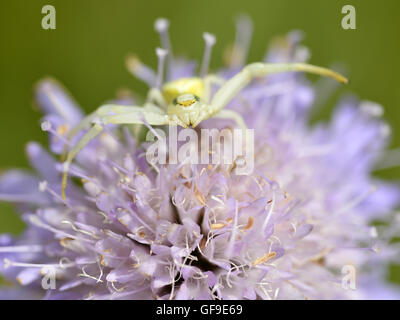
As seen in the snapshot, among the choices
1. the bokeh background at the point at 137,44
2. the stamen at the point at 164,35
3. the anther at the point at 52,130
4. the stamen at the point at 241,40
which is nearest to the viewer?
the anther at the point at 52,130

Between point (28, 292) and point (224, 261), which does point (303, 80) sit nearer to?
point (224, 261)

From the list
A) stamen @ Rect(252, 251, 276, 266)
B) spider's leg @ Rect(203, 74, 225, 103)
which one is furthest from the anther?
stamen @ Rect(252, 251, 276, 266)

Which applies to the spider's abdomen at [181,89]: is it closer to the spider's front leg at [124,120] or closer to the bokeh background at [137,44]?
the spider's front leg at [124,120]

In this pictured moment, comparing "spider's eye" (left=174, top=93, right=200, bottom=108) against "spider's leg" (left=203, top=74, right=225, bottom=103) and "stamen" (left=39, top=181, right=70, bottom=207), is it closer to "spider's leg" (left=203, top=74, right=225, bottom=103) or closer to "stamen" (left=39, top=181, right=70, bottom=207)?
"spider's leg" (left=203, top=74, right=225, bottom=103)

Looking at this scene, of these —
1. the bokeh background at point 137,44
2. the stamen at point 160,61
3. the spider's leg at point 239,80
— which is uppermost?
the bokeh background at point 137,44

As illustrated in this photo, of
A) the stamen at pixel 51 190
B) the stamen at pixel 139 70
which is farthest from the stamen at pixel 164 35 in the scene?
the stamen at pixel 51 190

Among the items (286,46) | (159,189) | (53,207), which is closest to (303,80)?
(286,46)
